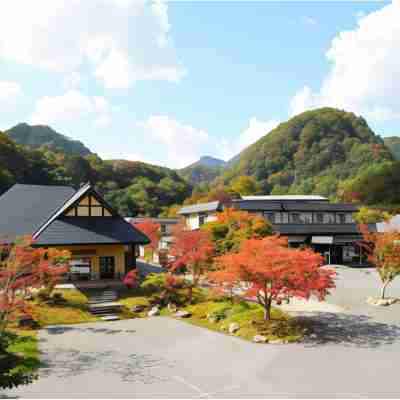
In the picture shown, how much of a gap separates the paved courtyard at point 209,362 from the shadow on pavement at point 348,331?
4cm

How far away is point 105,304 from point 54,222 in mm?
7085

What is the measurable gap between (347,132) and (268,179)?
2782 cm

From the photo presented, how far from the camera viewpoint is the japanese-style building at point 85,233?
24328 millimetres

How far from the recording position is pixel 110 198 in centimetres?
7312

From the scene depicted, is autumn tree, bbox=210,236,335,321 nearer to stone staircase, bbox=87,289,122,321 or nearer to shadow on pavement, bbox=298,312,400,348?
shadow on pavement, bbox=298,312,400,348

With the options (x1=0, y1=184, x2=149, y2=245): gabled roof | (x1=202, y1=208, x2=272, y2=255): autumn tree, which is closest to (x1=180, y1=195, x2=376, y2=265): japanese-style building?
(x1=202, y1=208, x2=272, y2=255): autumn tree

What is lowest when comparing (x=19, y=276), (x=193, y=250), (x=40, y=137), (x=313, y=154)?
(x=19, y=276)

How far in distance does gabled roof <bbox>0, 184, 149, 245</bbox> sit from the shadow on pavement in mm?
12223

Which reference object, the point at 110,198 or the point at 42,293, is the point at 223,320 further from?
the point at 110,198

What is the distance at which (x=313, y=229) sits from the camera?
40.6m

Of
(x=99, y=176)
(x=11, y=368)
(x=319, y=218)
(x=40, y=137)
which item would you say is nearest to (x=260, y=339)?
(x=11, y=368)

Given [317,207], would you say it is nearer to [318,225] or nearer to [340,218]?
[318,225]

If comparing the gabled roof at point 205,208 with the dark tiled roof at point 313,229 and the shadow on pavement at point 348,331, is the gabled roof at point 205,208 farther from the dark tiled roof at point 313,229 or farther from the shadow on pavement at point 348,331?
the shadow on pavement at point 348,331

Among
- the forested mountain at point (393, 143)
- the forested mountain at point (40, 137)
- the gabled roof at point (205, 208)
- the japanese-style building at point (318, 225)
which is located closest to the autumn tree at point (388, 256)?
the japanese-style building at point (318, 225)
